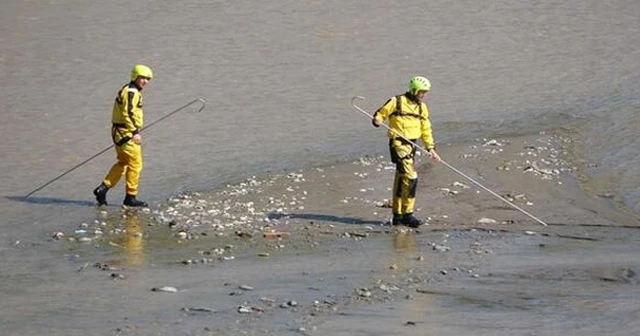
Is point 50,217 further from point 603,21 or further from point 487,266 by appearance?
point 603,21

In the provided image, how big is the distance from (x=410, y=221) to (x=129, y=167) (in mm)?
3433

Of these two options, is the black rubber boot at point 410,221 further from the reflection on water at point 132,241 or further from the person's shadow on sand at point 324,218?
the reflection on water at point 132,241

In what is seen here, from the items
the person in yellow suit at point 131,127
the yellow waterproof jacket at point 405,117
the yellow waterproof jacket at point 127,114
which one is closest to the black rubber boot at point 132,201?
the person in yellow suit at point 131,127

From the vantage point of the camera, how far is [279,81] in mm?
23609

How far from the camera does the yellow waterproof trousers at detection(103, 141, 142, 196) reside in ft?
52.4

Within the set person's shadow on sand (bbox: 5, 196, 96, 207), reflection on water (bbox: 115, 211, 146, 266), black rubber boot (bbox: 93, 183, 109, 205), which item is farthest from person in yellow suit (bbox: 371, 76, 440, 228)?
person's shadow on sand (bbox: 5, 196, 96, 207)

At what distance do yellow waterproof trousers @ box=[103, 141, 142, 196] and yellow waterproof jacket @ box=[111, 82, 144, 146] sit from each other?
0.10 m

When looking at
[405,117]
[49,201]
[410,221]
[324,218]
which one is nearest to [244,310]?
[410,221]

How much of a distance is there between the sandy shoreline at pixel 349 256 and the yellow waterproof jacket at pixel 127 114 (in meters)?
0.91

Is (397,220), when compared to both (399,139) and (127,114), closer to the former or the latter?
(399,139)

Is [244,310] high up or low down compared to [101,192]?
down

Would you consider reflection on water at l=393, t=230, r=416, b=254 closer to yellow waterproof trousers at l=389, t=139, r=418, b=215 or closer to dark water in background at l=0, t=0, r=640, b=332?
yellow waterproof trousers at l=389, t=139, r=418, b=215

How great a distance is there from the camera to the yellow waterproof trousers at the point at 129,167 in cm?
1598

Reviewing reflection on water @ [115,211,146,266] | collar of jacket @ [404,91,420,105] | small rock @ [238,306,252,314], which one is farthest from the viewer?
collar of jacket @ [404,91,420,105]
